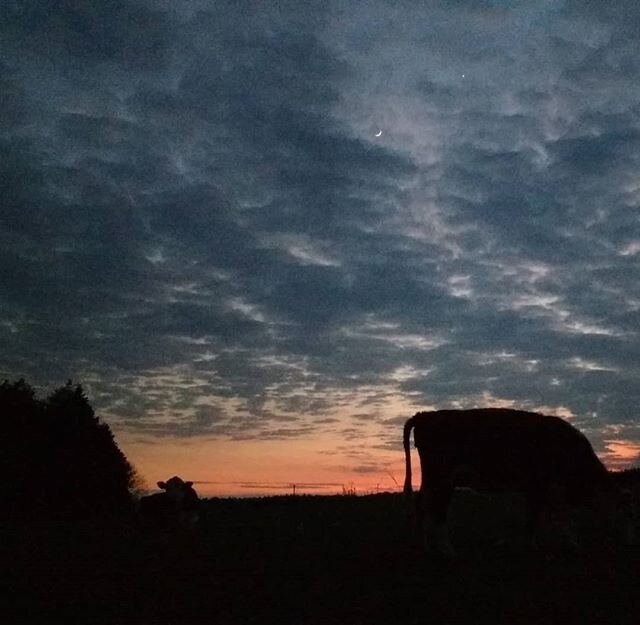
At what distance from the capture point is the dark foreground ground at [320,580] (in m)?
8.92

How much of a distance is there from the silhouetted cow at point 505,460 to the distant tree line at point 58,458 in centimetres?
3369

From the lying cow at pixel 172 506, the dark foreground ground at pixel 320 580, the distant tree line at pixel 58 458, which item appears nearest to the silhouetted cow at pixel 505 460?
the dark foreground ground at pixel 320 580

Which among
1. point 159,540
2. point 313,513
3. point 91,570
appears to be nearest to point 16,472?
point 313,513

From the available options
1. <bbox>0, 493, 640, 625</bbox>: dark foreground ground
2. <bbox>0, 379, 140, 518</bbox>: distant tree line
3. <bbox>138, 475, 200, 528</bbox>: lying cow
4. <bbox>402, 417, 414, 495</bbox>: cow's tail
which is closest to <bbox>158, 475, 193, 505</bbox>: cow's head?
A: <bbox>138, 475, 200, 528</bbox>: lying cow

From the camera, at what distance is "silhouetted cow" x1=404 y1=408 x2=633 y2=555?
14.7 metres

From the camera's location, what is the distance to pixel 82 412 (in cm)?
5338

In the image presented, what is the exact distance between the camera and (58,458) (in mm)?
49125

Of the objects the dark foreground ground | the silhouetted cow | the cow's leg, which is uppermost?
the silhouetted cow

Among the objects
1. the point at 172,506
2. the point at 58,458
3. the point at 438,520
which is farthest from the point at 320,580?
the point at 58,458

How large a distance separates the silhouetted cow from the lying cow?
961 centimetres

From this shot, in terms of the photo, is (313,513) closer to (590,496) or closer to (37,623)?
(590,496)

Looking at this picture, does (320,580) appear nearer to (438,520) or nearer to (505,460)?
(438,520)

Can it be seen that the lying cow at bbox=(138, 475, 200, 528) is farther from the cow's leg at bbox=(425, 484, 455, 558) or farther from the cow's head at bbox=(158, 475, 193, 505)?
the cow's leg at bbox=(425, 484, 455, 558)

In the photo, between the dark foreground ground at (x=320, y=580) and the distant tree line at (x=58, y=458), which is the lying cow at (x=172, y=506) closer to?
the dark foreground ground at (x=320, y=580)
